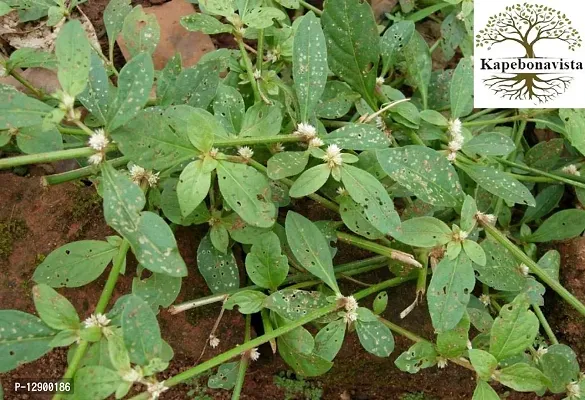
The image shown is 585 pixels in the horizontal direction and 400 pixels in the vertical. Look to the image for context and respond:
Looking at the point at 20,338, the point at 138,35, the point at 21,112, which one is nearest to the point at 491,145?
the point at 138,35

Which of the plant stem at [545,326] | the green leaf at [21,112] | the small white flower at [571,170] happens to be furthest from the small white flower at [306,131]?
the small white flower at [571,170]

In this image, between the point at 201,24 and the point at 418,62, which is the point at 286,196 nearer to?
the point at 201,24

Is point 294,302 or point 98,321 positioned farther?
point 294,302

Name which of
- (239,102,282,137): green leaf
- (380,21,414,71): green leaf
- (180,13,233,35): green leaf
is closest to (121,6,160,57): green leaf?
(180,13,233,35): green leaf

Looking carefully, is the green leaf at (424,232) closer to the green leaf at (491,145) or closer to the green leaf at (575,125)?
the green leaf at (491,145)

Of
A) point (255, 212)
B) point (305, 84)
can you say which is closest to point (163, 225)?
point (255, 212)

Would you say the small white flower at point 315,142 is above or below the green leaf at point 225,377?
above
